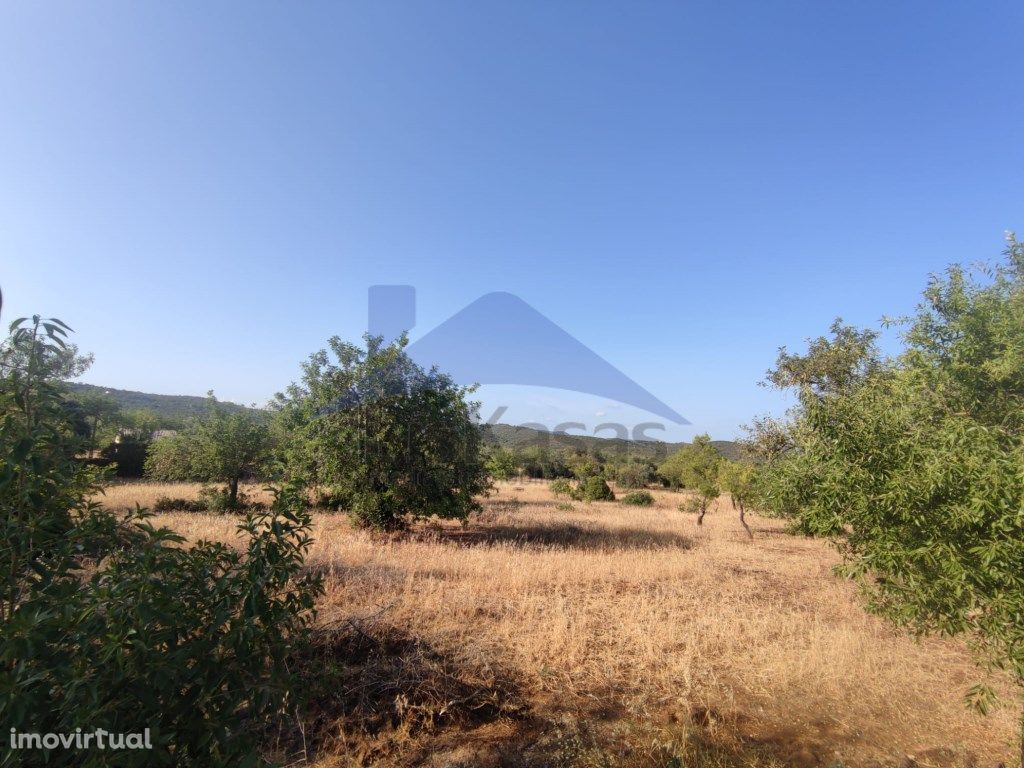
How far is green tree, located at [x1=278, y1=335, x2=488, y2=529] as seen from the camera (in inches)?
568

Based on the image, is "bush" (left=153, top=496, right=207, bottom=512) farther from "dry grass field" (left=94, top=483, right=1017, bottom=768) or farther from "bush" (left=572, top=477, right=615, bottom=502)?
"bush" (left=572, top=477, right=615, bottom=502)

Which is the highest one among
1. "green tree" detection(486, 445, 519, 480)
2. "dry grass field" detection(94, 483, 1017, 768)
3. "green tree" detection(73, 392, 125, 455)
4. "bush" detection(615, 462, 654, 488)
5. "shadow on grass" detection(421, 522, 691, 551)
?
"green tree" detection(73, 392, 125, 455)

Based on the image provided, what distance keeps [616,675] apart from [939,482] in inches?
172

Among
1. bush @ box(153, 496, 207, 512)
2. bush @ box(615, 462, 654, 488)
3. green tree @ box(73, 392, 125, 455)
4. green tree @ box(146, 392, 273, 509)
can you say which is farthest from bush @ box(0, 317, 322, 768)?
bush @ box(615, 462, 654, 488)

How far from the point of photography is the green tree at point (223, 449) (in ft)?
62.8

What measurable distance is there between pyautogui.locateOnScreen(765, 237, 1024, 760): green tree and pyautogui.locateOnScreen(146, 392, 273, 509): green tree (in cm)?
1972

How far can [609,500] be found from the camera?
105 feet

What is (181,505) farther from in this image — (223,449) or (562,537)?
(562,537)

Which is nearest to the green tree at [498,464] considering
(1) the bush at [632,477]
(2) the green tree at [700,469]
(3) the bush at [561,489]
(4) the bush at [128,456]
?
(3) the bush at [561,489]

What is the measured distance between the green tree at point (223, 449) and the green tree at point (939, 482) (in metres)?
19.7

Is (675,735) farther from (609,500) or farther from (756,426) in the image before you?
(609,500)

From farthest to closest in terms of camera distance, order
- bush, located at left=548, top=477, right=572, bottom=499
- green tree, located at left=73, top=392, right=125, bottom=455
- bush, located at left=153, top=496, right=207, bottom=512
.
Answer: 1. bush, located at left=548, top=477, right=572, bottom=499
2. bush, located at left=153, top=496, right=207, bottom=512
3. green tree, located at left=73, top=392, right=125, bottom=455

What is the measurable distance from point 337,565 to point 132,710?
8.37 metres

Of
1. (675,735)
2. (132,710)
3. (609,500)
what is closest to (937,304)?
(675,735)
